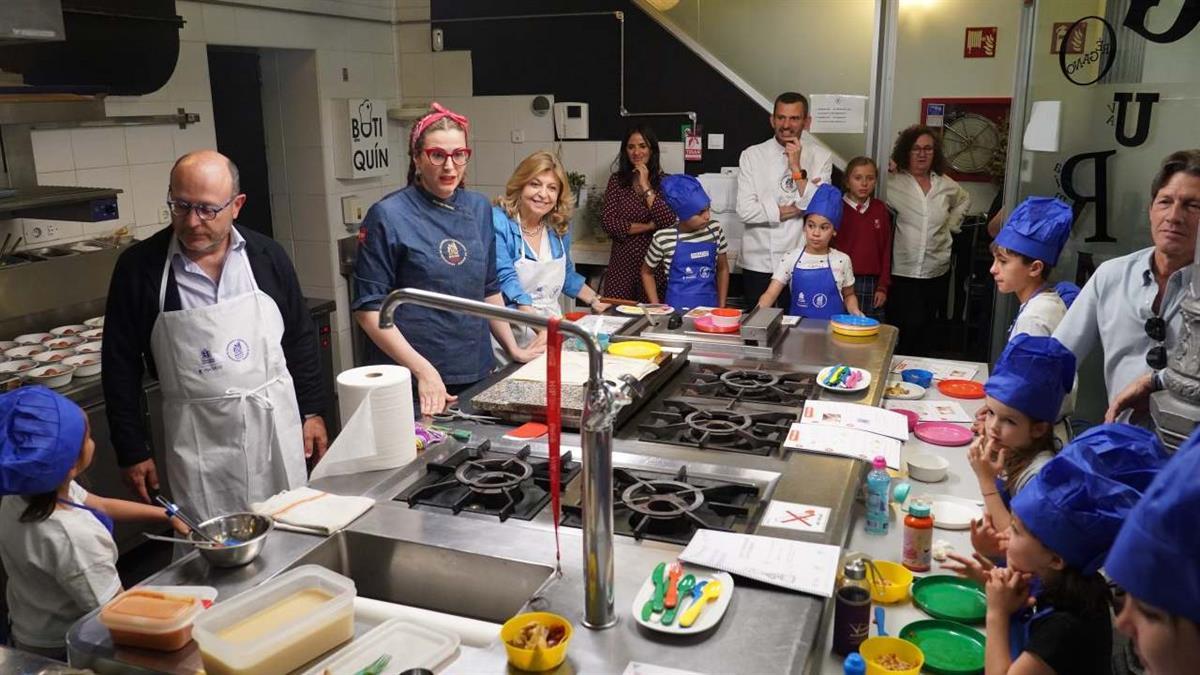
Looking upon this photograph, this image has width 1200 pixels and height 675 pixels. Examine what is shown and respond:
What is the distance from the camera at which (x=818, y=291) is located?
4.39 m

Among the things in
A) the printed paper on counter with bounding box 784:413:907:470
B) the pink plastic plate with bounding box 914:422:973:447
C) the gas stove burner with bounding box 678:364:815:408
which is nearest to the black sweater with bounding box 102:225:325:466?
the gas stove burner with bounding box 678:364:815:408

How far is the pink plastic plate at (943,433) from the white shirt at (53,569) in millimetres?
2130

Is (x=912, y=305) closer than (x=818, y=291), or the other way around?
(x=818, y=291)

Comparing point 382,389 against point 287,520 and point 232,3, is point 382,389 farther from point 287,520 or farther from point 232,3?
point 232,3

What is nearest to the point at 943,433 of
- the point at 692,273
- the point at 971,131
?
the point at 692,273

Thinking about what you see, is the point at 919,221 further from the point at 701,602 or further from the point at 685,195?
the point at 701,602

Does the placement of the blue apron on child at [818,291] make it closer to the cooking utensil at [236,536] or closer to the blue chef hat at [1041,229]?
the blue chef hat at [1041,229]

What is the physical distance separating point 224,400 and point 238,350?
14 centimetres

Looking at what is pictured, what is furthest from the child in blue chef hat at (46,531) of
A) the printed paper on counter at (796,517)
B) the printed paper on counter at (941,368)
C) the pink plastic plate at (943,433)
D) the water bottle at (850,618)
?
the printed paper on counter at (941,368)

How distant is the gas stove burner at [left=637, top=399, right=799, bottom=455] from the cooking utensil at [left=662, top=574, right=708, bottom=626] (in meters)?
0.67

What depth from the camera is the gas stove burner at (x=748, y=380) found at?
2.62 metres

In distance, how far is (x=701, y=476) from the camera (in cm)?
203

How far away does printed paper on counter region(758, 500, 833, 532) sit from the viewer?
1.79m

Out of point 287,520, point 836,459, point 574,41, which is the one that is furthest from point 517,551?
point 574,41
